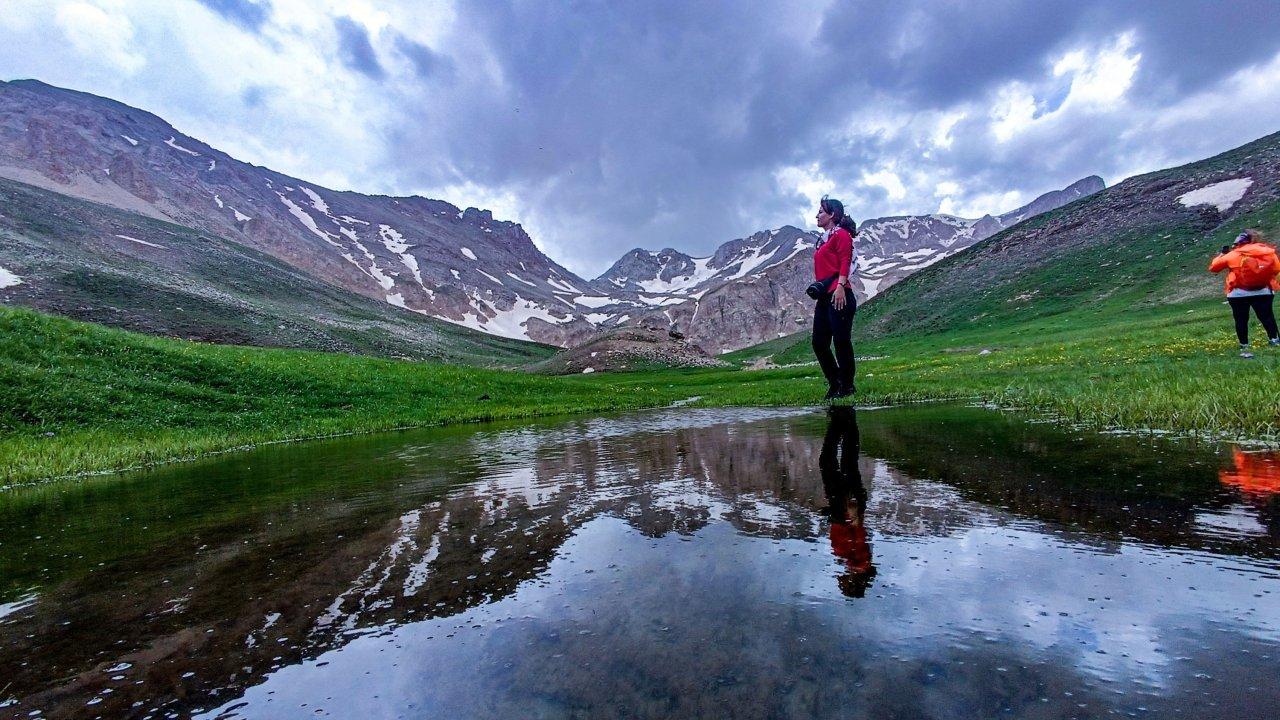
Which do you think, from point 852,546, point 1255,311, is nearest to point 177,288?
point 852,546

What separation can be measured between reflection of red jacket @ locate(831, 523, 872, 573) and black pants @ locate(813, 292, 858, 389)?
28.0ft

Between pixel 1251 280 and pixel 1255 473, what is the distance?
49.0 ft

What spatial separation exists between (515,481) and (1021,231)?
327 feet

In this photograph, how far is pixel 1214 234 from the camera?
5550 centimetres

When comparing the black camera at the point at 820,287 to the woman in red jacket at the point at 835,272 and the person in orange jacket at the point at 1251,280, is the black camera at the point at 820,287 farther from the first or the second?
the person in orange jacket at the point at 1251,280

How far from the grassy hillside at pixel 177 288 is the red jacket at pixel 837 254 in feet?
304

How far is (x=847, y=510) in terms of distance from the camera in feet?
13.4

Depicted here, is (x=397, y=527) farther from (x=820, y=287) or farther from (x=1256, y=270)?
(x=1256, y=270)

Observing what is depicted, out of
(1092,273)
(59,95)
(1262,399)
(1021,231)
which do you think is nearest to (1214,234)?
(1092,273)

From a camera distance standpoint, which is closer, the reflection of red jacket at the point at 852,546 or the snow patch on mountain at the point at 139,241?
the reflection of red jacket at the point at 852,546

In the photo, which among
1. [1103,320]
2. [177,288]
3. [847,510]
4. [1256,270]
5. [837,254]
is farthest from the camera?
[177,288]

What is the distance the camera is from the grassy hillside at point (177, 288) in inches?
3159

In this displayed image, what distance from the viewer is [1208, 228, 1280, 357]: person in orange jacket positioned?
13836mm

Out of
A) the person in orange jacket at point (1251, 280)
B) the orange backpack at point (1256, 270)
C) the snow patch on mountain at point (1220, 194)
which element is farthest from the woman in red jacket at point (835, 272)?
the snow patch on mountain at point (1220, 194)
